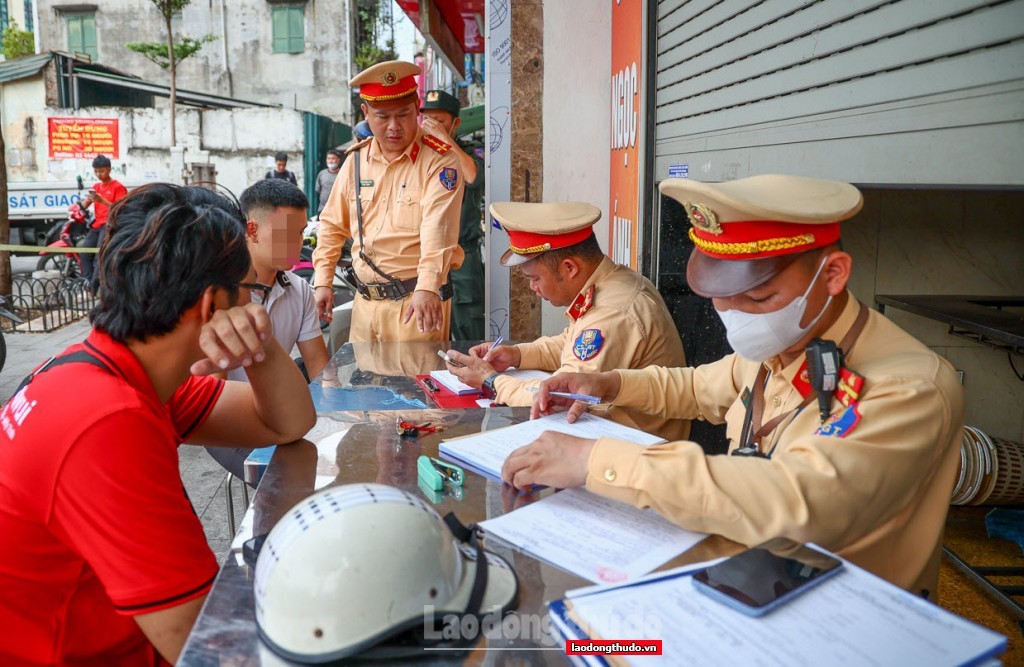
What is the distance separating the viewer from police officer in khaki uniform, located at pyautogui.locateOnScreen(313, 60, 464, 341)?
3928 mm

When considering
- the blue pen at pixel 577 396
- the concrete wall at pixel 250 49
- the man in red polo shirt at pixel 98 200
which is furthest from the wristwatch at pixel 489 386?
the concrete wall at pixel 250 49

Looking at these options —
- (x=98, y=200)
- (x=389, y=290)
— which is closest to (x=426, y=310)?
(x=389, y=290)

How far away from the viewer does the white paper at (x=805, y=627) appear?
3.00 feet

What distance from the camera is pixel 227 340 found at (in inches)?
59.2

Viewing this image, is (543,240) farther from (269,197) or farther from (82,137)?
(82,137)

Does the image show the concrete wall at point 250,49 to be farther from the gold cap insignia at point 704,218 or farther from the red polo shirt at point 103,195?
the gold cap insignia at point 704,218

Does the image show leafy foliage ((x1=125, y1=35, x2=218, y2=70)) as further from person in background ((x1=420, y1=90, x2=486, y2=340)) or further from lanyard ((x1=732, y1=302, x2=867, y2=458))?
lanyard ((x1=732, y1=302, x2=867, y2=458))

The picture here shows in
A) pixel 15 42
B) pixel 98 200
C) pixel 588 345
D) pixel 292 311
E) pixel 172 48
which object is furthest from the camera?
pixel 15 42

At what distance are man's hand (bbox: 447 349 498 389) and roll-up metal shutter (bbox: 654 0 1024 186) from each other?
1.20 m

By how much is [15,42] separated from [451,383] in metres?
27.1

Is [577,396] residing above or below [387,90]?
below

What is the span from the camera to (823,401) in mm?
1427

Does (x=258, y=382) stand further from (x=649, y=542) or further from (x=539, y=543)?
(x=649, y=542)

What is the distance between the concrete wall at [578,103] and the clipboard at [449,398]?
280cm
